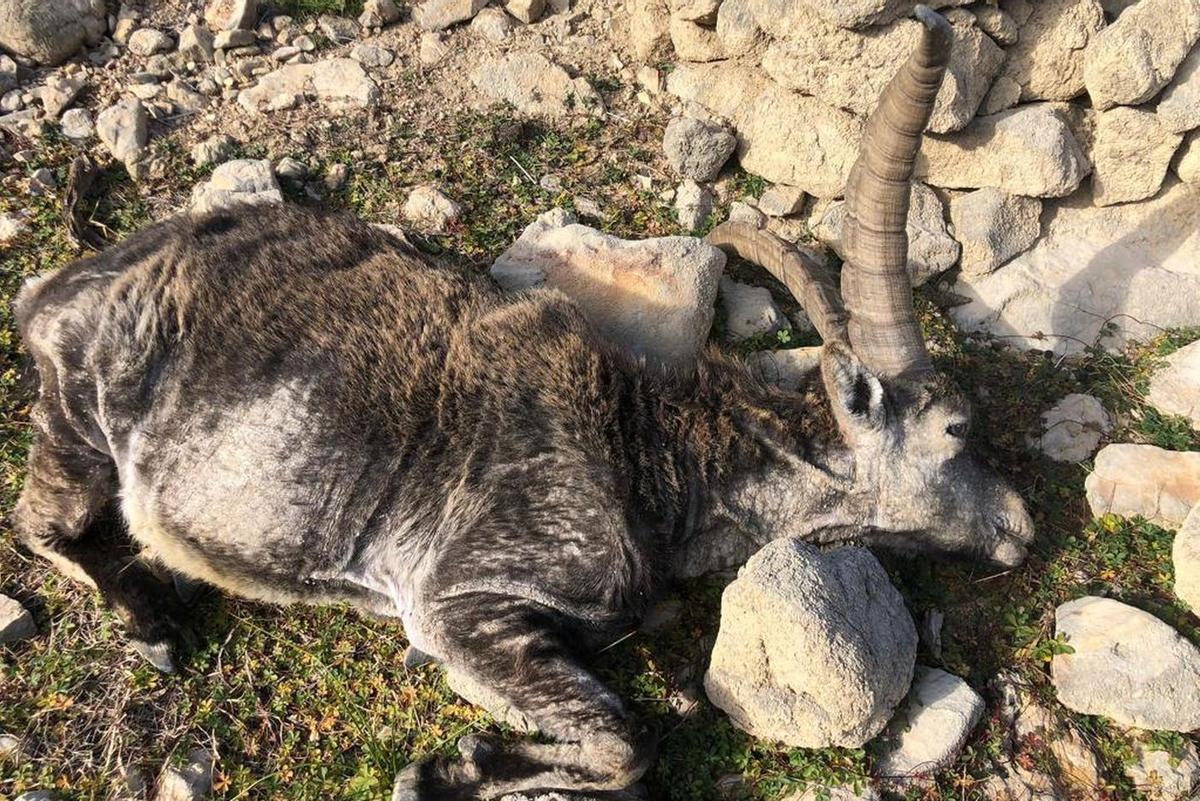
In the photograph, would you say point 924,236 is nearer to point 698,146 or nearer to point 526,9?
point 698,146

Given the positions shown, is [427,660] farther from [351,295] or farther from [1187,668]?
[1187,668]

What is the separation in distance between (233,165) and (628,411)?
12.0ft

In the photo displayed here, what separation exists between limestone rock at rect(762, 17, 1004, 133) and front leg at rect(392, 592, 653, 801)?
4.00 m

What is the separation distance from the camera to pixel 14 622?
4.99 meters

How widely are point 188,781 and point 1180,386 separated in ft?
20.5

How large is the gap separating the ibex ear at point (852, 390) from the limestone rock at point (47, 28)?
6.17 meters

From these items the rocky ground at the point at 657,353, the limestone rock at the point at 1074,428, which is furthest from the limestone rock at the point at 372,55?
the limestone rock at the point at 1074,428

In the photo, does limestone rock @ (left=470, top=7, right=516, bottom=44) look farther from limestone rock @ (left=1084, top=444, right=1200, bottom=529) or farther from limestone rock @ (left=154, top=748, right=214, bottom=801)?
limestone rock @ (left=154, top=748, right=214, bottom=801)

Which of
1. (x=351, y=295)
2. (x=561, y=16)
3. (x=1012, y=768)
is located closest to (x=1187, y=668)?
(x=1012, y=768)

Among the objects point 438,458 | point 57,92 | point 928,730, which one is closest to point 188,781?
point 438,458

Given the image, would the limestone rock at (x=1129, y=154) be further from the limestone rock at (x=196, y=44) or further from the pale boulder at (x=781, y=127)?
the limestone rock at (x=196, y=44)

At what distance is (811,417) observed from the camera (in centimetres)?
505

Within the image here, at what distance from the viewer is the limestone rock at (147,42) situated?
23.9ft

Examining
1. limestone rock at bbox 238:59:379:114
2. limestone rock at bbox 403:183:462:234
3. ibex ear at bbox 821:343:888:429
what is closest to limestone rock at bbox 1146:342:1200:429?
ibex ear at bbox 821:343:888:429
